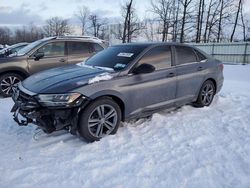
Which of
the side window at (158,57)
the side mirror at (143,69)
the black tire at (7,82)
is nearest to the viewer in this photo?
the side mirror at (143,69)

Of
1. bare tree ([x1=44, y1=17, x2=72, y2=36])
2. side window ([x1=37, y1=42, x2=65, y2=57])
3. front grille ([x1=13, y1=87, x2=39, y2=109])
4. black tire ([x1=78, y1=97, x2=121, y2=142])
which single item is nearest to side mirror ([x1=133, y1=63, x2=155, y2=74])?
black tire ([x1=78, y1=97, x2=121, y2=142])

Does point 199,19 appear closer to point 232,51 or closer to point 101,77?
point 232,51

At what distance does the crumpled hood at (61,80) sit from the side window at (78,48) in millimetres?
3644

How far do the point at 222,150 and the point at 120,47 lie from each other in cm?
280

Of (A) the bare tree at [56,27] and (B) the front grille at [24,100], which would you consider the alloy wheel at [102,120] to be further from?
(A) the bare tree at [56,27]

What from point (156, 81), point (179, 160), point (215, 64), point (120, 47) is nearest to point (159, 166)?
point (179, 160)

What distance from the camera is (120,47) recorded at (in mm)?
5727

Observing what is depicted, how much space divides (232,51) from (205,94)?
1547cm

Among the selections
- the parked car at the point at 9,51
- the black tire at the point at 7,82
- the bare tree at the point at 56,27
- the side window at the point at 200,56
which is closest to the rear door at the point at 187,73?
the side window at the point at 200,56

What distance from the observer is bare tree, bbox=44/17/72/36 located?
66188 millimetres

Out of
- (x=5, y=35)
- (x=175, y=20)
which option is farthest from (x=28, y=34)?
(x=175, y=20)

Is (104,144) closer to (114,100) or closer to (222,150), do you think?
(114,100)

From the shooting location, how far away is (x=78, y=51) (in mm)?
8867

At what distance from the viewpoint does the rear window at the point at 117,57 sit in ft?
16.4
